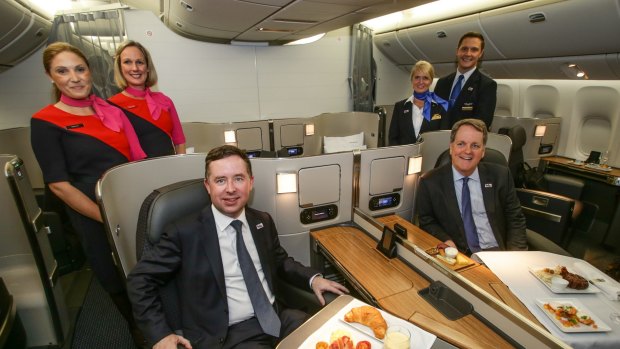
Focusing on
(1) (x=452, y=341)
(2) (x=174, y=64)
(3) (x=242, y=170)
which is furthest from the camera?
(2) (x=174, y=64)

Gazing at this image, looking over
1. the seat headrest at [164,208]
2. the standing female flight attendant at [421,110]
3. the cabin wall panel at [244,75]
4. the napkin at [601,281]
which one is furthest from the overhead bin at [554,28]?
the seat headrest at [164,208]

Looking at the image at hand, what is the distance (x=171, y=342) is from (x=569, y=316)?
168 cm

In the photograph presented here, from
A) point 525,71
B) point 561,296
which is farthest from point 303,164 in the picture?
point 525,71

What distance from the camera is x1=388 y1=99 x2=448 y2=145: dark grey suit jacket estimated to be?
10.1 ft

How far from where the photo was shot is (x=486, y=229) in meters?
2.19

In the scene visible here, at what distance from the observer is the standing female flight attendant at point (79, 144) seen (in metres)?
1.77

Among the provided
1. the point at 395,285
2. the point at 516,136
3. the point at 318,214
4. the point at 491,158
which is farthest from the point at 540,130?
the point at 395,285

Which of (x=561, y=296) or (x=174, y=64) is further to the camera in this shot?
(x=174, y=64)

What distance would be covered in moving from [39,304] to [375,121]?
15.2 feet

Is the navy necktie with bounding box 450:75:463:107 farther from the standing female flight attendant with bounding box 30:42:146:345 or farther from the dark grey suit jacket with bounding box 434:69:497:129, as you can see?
the standing female flight attendant with bounding box 30:42:146:345

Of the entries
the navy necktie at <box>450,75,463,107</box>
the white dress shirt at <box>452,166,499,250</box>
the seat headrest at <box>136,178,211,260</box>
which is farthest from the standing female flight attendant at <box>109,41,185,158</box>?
the navy necktie at <box>450,75,463,107</box>

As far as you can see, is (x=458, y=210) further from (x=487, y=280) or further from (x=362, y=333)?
(x=362, y=333)

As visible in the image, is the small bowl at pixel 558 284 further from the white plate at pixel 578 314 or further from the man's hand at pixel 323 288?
the man's hand at pixel 323 288

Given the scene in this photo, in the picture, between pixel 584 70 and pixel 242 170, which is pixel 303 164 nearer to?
pixel 242 170
